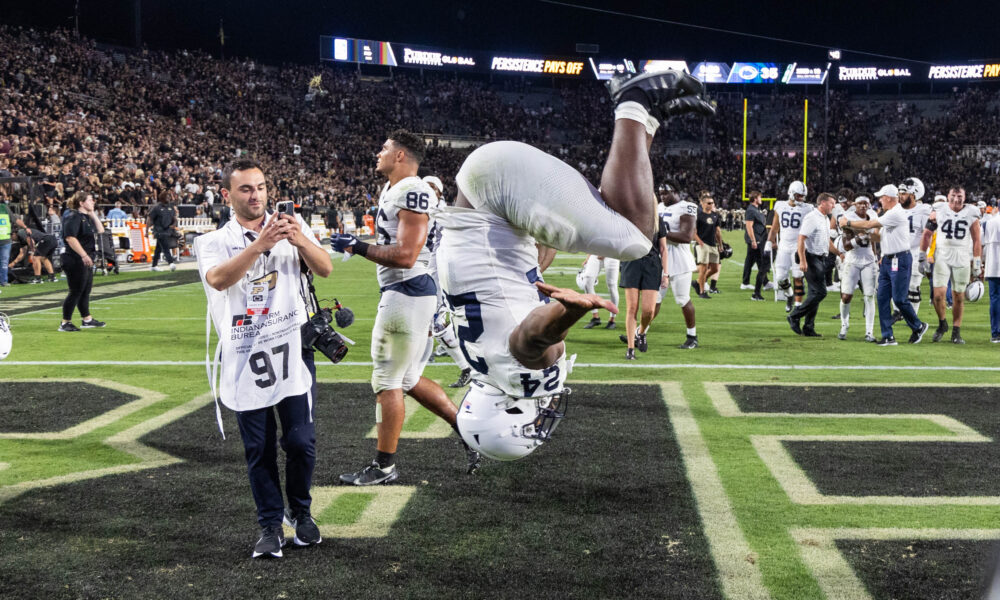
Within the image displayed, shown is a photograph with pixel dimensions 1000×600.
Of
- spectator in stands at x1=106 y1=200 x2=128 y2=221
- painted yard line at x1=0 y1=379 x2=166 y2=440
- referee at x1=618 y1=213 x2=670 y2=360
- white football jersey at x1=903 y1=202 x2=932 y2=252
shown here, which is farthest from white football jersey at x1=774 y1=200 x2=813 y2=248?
spectator in stands at x1=106 y1=200 x2=128 y2=221

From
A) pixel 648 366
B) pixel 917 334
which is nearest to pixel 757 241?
pixel 917 334

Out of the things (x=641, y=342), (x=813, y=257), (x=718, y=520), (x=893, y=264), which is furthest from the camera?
(x=813, y=257)

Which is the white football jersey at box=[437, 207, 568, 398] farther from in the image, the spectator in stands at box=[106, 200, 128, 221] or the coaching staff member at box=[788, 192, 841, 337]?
the spectator in stands at box=[106, 200, 128, 221]

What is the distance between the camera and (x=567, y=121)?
61375 mm

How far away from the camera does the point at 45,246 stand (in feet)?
61.0

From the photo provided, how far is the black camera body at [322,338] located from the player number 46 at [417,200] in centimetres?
92

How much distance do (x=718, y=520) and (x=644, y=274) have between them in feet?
18.0

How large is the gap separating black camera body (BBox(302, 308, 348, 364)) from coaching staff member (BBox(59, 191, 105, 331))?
8418mm

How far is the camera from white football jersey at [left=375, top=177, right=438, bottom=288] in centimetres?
493

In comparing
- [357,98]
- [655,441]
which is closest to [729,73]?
[357,98]

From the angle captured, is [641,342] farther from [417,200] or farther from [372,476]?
[417,200]

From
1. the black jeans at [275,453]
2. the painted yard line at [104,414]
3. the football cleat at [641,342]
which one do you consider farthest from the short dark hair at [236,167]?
the football cleat at [641,342]

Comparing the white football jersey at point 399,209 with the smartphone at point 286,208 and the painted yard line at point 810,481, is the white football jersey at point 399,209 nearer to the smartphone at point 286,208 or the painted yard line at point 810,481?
the smartphone at point 286,208

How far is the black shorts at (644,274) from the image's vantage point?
9.80 metres
